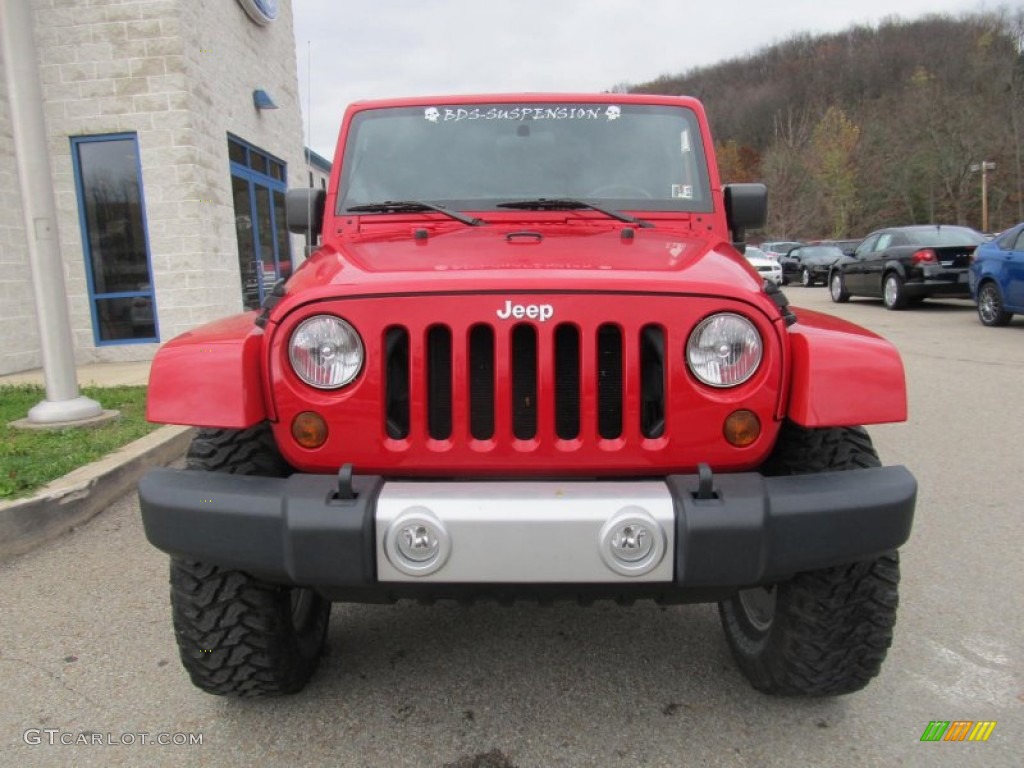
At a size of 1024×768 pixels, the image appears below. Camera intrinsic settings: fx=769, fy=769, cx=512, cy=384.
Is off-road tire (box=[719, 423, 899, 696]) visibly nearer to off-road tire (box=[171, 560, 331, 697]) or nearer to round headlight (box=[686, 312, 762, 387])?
round headlight (box=[686, 312, 762, 387])

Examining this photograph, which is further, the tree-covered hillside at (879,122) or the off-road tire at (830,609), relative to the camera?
the tree-covered hillside at (879,122)

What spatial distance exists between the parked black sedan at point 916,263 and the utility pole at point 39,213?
12710 millimetres

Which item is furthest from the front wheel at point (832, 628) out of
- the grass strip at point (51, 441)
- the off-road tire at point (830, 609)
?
the grass strip at point (51, 441)

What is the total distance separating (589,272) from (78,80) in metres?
8.57

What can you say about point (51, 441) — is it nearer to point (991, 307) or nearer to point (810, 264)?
point (991, 307)

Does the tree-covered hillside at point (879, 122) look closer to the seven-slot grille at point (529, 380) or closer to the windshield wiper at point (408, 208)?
the windshield wiper at point (408, 208)

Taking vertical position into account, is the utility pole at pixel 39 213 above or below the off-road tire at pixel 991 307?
above

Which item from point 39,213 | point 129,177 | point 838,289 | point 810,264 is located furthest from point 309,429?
point 810,264

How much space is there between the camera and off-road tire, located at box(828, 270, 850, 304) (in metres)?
16.0

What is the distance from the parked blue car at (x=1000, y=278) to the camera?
1004 centimetres

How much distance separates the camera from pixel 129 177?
870 cm

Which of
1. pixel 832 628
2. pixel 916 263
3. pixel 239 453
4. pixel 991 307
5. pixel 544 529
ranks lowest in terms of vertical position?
pixel 832 628

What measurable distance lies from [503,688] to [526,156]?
207 centimetres

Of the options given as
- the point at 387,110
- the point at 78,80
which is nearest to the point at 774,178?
the point at 78,80
